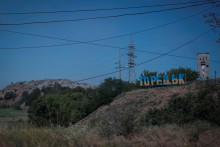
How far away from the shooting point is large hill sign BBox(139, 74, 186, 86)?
1971 inches

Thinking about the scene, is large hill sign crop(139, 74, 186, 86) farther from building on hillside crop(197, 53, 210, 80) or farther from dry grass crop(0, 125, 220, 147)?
dry grass crop(0, 125, 220, 147)

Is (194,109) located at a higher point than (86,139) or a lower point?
lower

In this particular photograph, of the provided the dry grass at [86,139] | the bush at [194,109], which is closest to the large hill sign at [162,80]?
the bush at [194,109]

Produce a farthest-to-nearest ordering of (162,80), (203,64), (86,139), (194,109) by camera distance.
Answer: (203,64) → (162,80) → (194,109) → (86,139)

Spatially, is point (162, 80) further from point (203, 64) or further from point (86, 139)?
point (86, 139)

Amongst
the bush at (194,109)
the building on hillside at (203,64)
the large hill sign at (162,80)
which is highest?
the building on hillside at (203,64)

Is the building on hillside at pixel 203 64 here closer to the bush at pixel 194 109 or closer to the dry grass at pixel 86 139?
the bush at pixel 194 109

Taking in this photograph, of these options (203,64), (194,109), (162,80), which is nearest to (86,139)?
(194,109)

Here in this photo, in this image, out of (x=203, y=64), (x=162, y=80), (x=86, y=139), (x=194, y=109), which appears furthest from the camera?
(x=203, y=64)

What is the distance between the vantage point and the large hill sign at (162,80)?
50.1m

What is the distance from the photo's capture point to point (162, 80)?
5353 cm

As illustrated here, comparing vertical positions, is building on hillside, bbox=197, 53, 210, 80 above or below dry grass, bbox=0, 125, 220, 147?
above

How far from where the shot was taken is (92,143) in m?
6.61

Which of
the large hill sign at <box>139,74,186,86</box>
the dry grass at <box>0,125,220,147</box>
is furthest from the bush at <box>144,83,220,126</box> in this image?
the large hill sign at <box>139,74,186,86</box>
